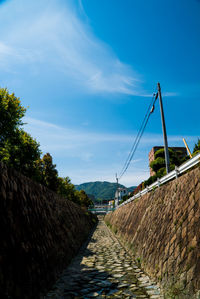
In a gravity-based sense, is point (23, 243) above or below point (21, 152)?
below

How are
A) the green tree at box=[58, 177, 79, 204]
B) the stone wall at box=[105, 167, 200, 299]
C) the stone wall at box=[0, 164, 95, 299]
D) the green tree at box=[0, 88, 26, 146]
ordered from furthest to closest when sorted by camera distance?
1. the green tree at box=[58, 177, 79, 204]
2. the green tree at box=[0, 88, 26, 146]
3. the stone wall at box=[105, 167, 200, 299]
4. the stone wall at box=[0, 164, 95, 299]

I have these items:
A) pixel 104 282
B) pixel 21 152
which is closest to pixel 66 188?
pixel 21 152

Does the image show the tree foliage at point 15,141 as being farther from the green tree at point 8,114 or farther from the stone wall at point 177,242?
the stone wall at point 177,242

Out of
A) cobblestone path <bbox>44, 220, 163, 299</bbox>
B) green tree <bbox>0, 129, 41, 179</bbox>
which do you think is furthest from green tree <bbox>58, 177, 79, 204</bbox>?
cobblestone path <bbox>44, 220, 163, 299</bbox>

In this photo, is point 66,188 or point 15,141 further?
point 66,188

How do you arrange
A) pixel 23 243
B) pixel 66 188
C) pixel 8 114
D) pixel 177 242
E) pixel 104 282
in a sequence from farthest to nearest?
pixel 66 188 → pixel 8 114 → pixel 104 282 → pixel 177 242 → pixel 23 243

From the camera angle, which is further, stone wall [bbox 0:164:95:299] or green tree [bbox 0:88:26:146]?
green tree [bbox 0:88:26:146]

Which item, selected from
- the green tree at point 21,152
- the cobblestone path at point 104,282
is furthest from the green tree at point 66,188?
the cobblestone path at point 104,282

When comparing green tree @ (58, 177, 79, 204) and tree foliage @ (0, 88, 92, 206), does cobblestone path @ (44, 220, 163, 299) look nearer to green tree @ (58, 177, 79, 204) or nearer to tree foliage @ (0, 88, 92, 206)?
tree foliage @ (0, 88, 92, 206)

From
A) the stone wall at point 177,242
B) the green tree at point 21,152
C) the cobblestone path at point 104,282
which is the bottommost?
the cobblestone path at point 104,282

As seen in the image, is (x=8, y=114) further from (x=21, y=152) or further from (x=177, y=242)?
(x=177, y=242)

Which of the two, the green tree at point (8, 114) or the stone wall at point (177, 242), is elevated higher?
the green tree at point (8, 114)

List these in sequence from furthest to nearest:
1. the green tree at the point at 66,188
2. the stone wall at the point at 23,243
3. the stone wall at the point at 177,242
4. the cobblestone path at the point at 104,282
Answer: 1. the green tree at the point at 66,188
2. the cobblestone path at the point at 104,282
3. the stone wall at the point at 177,242
4. the stone wall at the point at 23,243

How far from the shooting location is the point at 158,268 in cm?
566
